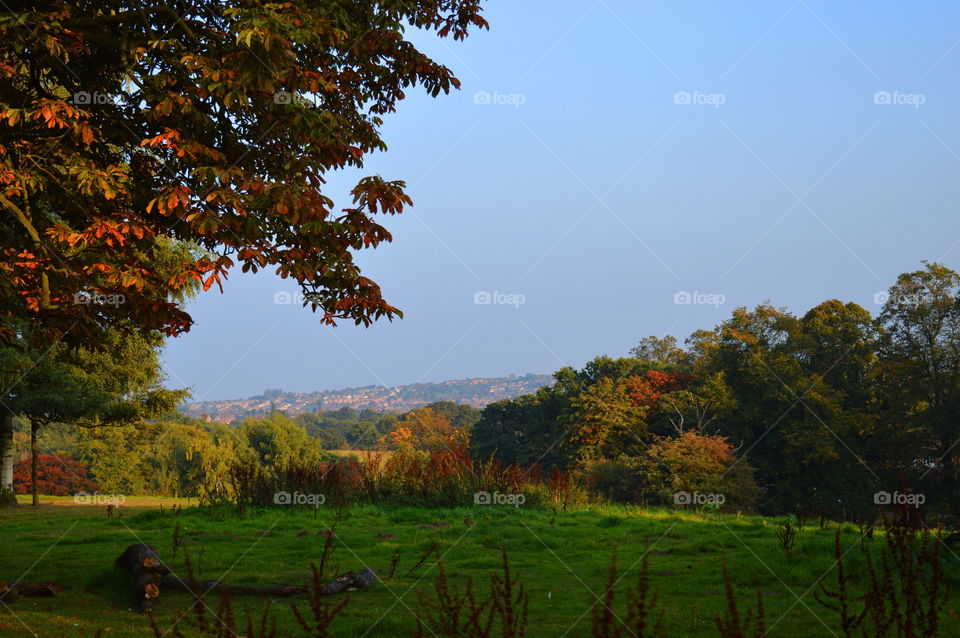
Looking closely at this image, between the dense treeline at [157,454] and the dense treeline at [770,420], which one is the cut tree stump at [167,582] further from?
the dense treeline at [157,454]

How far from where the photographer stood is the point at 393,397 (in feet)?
498

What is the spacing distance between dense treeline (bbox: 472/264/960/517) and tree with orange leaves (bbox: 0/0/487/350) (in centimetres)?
2833

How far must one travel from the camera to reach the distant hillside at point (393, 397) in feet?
393

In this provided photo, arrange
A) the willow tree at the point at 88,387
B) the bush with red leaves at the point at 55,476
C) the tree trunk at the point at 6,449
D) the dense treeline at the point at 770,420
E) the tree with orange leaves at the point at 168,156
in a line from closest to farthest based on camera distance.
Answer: the tree with orange leaves at the point at 168,156 → the willow tree at the point at 88,387 → the tree trunk at the point at 6,449 → the dense treeline at the point at 770,420 → the bush with red leaves at the point at 55,476

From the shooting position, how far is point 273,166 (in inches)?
273

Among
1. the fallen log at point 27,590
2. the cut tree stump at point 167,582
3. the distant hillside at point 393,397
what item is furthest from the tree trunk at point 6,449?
the distant hillside at point 393,397

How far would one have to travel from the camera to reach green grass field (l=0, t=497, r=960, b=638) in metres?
6.21

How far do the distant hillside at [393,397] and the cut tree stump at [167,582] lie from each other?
98.4 m

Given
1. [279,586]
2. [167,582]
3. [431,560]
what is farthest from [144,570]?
[431,560]

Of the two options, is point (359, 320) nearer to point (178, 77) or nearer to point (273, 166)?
point (273, 166)

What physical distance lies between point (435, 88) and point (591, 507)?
9.47 metres

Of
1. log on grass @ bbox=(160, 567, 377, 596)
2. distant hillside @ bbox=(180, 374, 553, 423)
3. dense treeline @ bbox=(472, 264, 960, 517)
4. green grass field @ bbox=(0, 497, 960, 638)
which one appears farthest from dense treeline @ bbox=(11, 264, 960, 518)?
distant hillside @ bbox=(180, 374, 553, 423)

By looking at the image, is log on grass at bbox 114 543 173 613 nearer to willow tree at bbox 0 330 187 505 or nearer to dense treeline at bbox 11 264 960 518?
willow tree at bbox 0 330 187 505

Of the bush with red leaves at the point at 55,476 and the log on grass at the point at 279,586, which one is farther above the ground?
the log on grass at the point at 279,586
